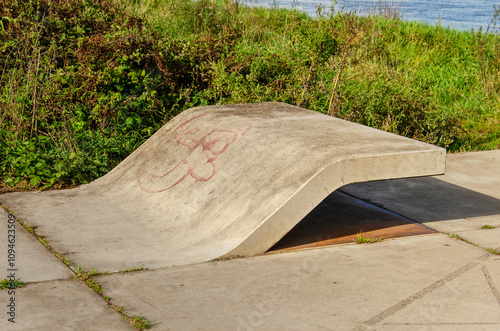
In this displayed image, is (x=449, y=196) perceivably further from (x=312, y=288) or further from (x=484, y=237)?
(x=312, y=288)

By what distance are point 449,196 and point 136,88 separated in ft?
10.9

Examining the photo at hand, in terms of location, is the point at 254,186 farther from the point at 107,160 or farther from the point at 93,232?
the point at 107,160

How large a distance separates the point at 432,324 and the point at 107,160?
365cm

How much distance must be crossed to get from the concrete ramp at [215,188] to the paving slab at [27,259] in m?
0.11

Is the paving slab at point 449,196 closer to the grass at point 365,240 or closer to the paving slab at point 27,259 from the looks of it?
the grass at point 365,240

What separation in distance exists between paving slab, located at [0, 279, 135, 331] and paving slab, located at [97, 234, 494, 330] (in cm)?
12

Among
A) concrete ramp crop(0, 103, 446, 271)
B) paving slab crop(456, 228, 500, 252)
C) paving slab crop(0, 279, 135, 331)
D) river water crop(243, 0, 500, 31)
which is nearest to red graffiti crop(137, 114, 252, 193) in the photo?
concrete ramp crop(0, 103, 446, 271)

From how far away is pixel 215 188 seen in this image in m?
4.52

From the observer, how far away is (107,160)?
18.7ft

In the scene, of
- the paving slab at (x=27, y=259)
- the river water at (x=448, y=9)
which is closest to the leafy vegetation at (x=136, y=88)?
the paving slab at (x=27, y=259)

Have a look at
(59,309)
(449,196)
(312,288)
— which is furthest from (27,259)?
(449,196)

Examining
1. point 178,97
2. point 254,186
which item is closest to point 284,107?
point 178,97

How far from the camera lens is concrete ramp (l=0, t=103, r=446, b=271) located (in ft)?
12.6

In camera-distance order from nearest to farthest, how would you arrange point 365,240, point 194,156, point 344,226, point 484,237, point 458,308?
1. point 458,308
2. point 365,240
3. point 484,237
4. point 344,226
5. point 194,156
